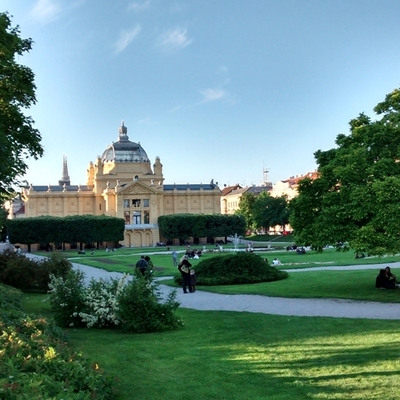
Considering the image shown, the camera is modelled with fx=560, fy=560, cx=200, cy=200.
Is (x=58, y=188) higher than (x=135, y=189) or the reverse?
higher

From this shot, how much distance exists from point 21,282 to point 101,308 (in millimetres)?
12358

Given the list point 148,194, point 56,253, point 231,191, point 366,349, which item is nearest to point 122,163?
point 148,194

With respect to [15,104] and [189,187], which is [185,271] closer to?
[15,104]

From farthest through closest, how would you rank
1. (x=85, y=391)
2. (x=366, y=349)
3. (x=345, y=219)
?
(x=345, y=219)
(x=366, y=349)
(x=85, y=391)

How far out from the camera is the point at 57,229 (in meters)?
81.9

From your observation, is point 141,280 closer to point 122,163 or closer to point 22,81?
point 22,81

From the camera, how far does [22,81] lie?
2523 centimetres

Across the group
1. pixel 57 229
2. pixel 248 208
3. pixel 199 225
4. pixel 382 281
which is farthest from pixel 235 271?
pixel 248 208

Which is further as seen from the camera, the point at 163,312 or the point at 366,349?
the point at 163,312

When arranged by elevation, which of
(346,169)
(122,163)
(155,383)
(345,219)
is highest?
(122,163)

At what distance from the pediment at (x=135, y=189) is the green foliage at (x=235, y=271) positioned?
7346 centimetres

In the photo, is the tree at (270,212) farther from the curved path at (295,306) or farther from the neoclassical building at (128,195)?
the curved path at (295,306)

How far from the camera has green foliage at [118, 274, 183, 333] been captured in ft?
44.9

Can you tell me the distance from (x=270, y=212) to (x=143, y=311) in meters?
89.9
